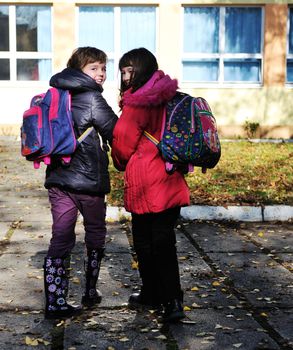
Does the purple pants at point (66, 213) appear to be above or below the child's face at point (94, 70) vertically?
below

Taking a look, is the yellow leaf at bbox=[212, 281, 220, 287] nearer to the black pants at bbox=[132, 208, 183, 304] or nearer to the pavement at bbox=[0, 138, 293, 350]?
the pavement at bbox=[0, 138, 293, 350]

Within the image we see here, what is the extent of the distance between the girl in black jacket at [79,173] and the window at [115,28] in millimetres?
13988

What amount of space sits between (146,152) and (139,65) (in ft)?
1.74

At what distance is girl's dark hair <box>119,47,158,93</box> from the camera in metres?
4.02

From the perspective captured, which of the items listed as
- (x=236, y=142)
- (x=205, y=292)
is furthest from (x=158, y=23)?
(x=205, y=292)

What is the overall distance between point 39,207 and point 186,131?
173 inches

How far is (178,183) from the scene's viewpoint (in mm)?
4117

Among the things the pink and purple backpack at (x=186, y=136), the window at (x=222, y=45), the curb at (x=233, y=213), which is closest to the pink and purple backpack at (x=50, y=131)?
the pink and purple backpack at (x=186, y=136)

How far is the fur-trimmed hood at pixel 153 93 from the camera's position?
392cm

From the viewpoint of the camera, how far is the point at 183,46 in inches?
713

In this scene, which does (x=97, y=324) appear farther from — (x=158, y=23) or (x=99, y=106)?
(x=158, y=23)

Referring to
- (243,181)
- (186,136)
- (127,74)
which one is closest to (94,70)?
(127,74)

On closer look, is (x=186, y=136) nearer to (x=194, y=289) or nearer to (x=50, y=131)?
(x=50, y=131)

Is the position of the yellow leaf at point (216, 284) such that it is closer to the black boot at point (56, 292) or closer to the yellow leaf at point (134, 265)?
the yellow leaf at point (134, 265)
